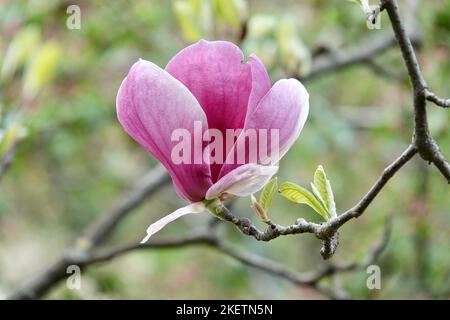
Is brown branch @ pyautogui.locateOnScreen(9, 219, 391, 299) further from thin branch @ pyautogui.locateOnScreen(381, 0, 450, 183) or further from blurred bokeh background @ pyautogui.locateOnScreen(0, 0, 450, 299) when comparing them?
thin branch @ pyautogui.locateOnScreen(381, 0, 450, 183)

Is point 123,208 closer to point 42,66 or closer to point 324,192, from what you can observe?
point 42,66

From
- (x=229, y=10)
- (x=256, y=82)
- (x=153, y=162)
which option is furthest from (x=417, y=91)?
(x=153, y=162)

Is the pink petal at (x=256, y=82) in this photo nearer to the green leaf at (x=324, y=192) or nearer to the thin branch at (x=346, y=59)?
the green leaf at (x=324, y=192)

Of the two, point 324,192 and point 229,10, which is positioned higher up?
point 229,10

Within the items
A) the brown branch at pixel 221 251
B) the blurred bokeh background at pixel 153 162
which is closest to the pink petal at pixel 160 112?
the blurred bokeh background at pixel 153 162

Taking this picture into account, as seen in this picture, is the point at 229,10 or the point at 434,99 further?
the point at 229,10
